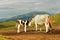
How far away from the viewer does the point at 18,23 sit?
185 feet

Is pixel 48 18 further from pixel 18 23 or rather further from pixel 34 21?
pixel 18 23

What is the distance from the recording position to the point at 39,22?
1967 inches

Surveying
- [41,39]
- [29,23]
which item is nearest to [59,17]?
[29,23]

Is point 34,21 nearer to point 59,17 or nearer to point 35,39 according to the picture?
point 35,39

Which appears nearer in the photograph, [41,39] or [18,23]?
[41,39]

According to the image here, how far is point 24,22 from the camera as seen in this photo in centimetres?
5562

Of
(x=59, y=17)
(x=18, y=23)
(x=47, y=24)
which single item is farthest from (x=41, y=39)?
(x=59, y=17)

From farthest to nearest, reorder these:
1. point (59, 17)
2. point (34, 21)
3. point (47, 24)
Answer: point (59, 17) → point (34, 21) → point (47, 24)

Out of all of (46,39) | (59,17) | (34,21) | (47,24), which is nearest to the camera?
(46,39)

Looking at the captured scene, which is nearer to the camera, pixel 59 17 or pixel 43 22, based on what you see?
pixel 43 22

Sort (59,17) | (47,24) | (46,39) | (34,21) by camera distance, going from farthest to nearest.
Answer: (59,17), (34,21), (47,24), (46,39)

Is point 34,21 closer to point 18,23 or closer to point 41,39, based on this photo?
point 18,23

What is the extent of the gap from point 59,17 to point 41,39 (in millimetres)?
114615

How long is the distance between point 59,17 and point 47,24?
98.2 metres
